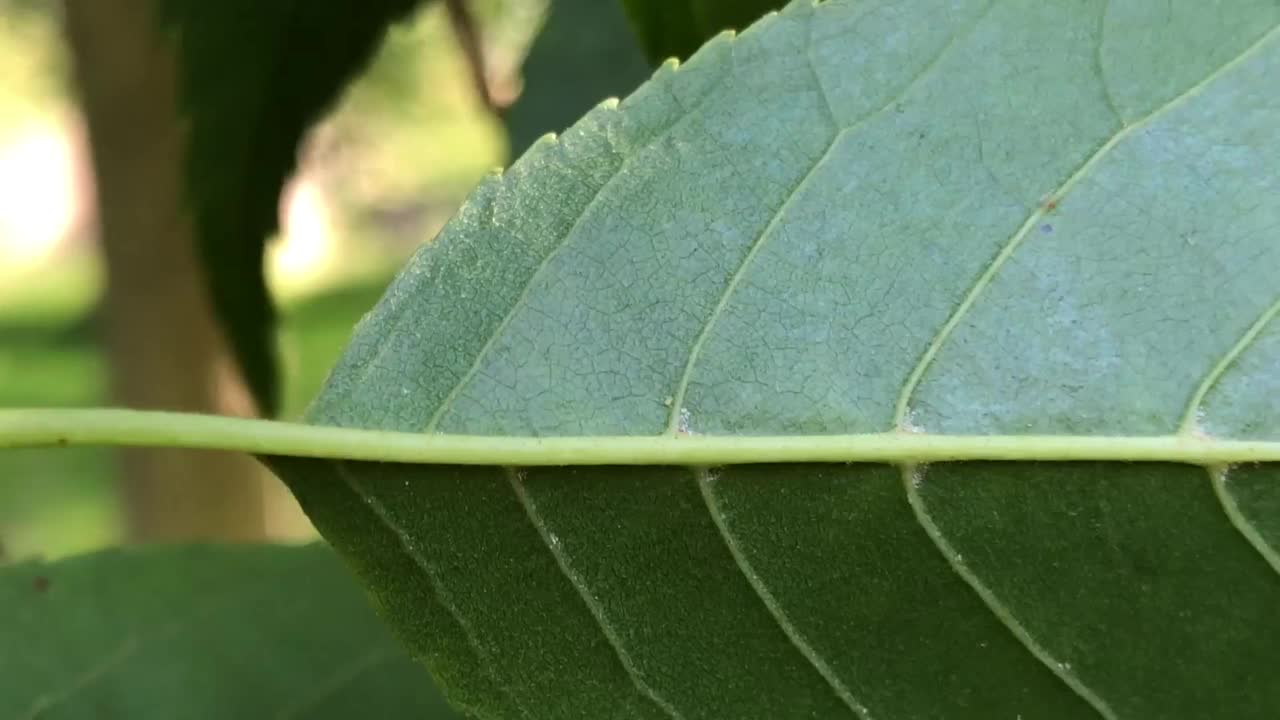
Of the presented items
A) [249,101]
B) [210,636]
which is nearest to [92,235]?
[249,101]

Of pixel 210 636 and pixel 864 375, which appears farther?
pixel 210 636

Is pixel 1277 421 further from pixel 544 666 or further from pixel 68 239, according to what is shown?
pixel 68 239

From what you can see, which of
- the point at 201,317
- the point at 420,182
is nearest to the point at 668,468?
the point at 201,317

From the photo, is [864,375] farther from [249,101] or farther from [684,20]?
[249,101]

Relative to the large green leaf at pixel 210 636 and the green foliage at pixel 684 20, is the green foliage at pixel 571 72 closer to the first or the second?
the green foliage at pixel 684 20

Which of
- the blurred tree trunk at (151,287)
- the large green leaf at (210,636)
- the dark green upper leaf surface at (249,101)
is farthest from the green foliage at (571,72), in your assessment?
the blurred tree trunk at (151,287)

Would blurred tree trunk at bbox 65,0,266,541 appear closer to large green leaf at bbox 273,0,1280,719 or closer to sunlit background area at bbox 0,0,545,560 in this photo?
sunlit background area at bbox 0,0,545,560
